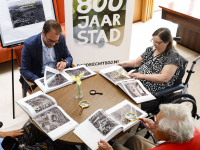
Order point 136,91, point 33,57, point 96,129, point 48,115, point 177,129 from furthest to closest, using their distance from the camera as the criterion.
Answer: point 33,57
point 136,91
point 48,115
point 96,129
point 177,129

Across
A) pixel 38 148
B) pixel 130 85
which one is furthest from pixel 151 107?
pixel 38 148

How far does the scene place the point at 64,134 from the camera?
157cm

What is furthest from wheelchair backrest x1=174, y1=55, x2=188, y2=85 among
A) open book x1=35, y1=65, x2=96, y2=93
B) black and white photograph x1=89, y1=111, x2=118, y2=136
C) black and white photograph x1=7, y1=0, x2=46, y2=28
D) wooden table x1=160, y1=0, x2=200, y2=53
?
black and white photograph x1=7, y1=0, x2=46, y2=28

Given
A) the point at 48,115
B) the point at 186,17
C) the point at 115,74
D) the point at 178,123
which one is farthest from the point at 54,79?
the point at 186,17

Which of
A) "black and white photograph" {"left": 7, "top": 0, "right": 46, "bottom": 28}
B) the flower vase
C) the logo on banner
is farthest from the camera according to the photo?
the logo on banner

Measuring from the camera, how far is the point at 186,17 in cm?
346

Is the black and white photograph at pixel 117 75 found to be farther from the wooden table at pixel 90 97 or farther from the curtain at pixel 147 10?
the curtain at pixel 147 10

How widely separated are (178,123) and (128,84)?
0.78 metres

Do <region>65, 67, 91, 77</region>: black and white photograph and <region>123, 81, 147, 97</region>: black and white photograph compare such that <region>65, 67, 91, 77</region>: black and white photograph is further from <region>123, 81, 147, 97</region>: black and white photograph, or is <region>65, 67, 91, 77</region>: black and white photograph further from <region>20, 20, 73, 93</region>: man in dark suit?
<region>123, 81, 147, 97</region>: black and white photograph

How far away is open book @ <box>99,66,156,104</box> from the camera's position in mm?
1933

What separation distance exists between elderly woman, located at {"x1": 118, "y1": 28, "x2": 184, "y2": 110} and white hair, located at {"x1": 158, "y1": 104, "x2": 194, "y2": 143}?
75cm

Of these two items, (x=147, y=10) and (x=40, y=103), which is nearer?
(x=40, y=103)

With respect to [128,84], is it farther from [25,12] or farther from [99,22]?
[25,12]

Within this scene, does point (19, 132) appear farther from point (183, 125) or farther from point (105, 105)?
point (183, 125)
